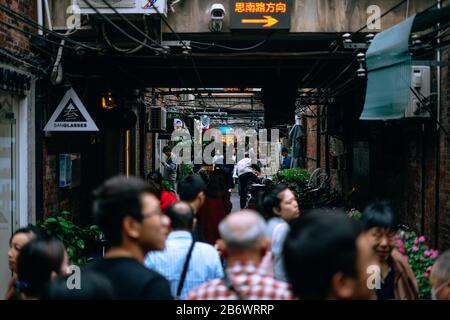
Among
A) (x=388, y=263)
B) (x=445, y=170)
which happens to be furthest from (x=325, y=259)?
(x=445, y=170)

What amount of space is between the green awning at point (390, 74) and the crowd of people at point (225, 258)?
1.80m

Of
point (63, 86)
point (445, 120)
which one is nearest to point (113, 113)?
point (63, 86)

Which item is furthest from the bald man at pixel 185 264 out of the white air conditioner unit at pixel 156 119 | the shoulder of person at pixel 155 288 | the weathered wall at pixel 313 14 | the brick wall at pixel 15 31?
the white air conditioner unit at pixel 156 119

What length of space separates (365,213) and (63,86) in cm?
655

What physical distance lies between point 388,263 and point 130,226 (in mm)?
2532

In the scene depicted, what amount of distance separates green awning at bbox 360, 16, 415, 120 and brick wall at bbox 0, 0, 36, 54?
4.88 meters

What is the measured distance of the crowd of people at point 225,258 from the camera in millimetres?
2607

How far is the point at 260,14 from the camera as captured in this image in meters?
9.23

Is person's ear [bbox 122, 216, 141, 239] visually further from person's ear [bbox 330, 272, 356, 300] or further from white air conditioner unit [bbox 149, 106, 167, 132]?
white air conditioner unit [bbox 149, 106, 167, 132]

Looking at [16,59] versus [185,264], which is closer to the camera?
[185,264]

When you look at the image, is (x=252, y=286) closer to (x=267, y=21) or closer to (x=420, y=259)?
(x=420, y=259)

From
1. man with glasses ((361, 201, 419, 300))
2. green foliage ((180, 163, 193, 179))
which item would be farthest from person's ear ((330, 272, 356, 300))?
green foliage ((180, 163, 193, 179))

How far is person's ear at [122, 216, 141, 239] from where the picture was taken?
3.26 m
